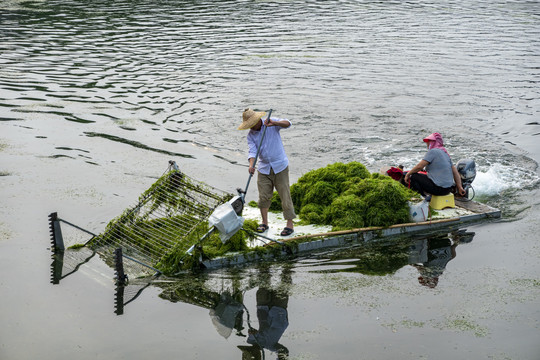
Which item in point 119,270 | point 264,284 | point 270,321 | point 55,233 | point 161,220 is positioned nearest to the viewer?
point 270,321

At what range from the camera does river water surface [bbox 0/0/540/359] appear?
7535mm

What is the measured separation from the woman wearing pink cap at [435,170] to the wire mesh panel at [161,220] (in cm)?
349

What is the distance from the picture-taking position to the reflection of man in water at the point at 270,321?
716 cm

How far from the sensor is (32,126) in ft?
53.6

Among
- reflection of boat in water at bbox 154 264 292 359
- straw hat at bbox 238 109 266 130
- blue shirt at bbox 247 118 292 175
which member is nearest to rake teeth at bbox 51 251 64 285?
reflection of boat in water at bbox 154 264 292 359

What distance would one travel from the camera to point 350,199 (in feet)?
32.6

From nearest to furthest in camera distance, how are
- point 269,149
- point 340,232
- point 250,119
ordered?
1. point 250,119
2. point 269,149
3. point 340,232

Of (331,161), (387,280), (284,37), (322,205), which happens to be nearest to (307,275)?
(387,280)

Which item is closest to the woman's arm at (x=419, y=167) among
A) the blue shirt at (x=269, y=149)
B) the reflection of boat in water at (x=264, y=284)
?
the reflection of boat in water at (x=264, y=284)

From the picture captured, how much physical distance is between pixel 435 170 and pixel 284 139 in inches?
242

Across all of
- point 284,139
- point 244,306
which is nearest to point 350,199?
point 244,306

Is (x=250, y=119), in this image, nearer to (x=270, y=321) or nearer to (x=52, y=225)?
(x=270, y=321)

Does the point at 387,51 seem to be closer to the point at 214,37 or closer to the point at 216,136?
the point at 214,37

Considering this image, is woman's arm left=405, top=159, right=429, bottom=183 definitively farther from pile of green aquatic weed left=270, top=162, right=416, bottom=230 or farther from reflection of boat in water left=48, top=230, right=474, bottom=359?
reflection of boat in water left=48, top=230, right=474, bottom=359
